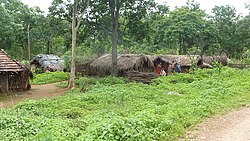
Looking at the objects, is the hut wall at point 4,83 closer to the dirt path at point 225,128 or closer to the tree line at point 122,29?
the tree line at point 122,29

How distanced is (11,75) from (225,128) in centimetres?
1571

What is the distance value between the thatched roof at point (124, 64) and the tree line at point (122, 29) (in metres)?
1.46

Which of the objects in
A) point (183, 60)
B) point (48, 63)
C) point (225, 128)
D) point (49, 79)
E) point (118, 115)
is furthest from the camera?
point (48, 63)

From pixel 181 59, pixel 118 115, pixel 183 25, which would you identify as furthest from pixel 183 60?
pixel 118 115

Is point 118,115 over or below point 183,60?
below

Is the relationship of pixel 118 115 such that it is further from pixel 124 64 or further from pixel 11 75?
pixel 124 64

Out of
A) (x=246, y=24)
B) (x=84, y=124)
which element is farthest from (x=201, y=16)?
(x=84, y=124)

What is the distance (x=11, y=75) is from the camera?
19.7 m

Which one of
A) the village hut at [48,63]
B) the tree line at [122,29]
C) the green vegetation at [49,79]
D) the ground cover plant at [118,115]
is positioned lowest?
the green vegetation at [49,79]

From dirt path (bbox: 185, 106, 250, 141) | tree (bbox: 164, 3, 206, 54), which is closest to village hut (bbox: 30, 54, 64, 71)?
tree (bbox: 164, 3, 206, 54)

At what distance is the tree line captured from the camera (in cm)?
2414

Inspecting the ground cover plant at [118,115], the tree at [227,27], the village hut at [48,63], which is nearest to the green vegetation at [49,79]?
the village hut at [48,63]

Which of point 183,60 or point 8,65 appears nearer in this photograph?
point 8,65

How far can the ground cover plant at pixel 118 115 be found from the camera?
6344 mm
